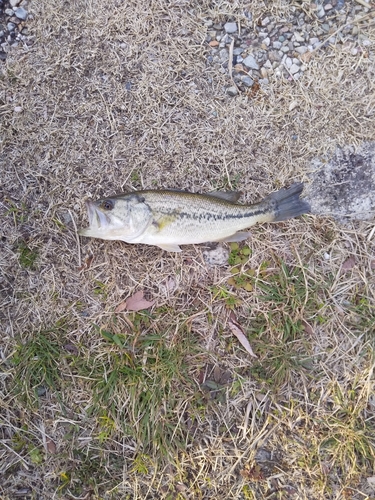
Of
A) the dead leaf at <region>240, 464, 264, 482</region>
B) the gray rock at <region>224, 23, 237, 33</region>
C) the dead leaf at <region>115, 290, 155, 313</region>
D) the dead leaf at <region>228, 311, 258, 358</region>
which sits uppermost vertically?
the gray rock at <region>224, 23, 237, 33</region>

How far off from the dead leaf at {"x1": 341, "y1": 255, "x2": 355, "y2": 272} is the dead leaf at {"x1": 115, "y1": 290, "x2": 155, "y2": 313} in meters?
1.89

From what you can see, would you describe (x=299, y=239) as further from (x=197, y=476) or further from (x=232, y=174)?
(x=197, y=476)

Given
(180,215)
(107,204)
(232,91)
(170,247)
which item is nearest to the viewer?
(107,204)

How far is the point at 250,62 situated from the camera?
4.06 meters

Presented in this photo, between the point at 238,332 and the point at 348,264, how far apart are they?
1.27 m

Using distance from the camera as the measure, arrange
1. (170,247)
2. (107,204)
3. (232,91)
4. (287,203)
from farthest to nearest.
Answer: (232,91) < (287,203) < (170,247) < (107,204)

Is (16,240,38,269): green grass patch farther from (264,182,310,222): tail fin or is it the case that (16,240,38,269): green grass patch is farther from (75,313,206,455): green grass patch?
(264,182,310,222): tail fin

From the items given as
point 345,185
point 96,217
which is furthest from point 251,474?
point 345,185

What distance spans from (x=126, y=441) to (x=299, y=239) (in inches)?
99.9

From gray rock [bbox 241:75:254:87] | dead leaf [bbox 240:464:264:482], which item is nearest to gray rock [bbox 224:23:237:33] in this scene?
gray rock [bbox 241:75:254:87]

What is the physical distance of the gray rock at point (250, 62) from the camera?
13.3 feet

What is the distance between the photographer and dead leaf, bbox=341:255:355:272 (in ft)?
12.8

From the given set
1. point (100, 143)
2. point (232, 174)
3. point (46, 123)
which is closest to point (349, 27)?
point (232, 174)

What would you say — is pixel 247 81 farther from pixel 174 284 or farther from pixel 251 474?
pixel 251 474
